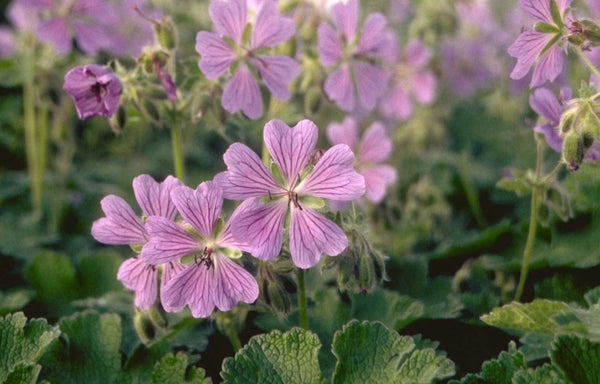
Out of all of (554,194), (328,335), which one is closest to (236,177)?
(328,335)

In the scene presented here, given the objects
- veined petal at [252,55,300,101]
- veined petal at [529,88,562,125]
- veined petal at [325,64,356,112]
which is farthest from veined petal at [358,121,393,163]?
veined petal at [529,88,562,125]

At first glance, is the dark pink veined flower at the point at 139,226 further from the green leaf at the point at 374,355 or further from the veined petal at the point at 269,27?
the veined petal at the point at 269,27

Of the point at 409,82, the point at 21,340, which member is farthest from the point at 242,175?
the point at 409,82

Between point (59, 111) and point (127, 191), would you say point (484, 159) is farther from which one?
point (59, 111)

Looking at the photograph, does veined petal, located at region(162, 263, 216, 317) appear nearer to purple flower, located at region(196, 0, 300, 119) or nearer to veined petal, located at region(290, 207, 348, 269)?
veined petal, located at region(290, 207, 348, 269)

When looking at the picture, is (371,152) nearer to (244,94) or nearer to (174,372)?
(244,94)
